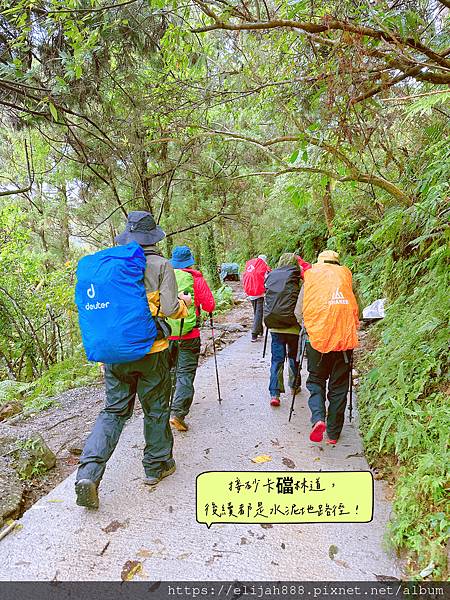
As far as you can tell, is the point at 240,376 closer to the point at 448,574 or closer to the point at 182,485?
the point at 182,485

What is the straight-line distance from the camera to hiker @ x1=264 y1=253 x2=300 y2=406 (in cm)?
507

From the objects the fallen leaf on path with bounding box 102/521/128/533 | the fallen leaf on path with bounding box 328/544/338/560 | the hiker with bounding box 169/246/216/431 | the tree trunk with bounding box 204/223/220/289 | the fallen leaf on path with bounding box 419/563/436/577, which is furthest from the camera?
the tree trunk with bounding box 204/223/220/289

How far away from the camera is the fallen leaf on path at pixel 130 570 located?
8.39ft

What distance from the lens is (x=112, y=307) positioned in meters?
3.25

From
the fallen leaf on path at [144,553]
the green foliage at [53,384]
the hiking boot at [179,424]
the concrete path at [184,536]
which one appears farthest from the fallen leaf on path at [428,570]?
the green foliage at [53,384]

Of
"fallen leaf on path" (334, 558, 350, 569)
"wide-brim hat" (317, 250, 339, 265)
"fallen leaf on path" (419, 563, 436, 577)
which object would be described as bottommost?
"fallen leaf on path" (334, 558, 350, 569)

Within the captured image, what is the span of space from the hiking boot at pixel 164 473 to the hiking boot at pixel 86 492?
0.55 m

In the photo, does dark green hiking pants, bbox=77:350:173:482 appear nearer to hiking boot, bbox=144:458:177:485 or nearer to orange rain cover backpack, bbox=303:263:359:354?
hiking boot, bbox=144:458:177:485

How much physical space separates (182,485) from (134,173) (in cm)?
Result: 726

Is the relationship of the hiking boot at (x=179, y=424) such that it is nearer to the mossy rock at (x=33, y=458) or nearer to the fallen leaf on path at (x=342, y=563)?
the mossy rock at (x=33, y=458)

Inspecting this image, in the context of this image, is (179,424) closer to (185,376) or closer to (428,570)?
(185,376)

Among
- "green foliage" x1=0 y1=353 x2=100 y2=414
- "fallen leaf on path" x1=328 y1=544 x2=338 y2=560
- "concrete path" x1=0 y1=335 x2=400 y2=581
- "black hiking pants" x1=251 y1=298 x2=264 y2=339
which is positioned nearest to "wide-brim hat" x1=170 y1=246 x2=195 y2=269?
"concrete path" x1=0 y1=335 x2=400 y2=581

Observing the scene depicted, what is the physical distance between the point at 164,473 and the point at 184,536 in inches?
33.1

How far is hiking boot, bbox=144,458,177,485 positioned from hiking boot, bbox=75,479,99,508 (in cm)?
55
